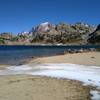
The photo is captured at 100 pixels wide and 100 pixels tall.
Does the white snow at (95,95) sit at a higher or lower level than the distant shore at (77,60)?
lower

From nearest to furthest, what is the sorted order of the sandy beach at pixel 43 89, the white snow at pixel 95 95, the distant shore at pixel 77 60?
1. the white snow at pixel 95 95
2. the sandy beach at pixel 43 89
3. the distant shore at pixel 77 60

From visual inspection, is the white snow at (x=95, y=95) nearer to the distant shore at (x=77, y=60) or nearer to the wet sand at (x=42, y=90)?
the wet sand at (x=42, y=90)

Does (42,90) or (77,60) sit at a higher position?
(77,60)

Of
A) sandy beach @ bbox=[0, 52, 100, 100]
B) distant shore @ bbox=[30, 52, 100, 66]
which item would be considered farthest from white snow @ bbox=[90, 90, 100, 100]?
distant shore @ bbox=[30, 52, 100, 66]

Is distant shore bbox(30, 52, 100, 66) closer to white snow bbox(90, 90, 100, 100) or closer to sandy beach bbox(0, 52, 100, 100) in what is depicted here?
sandy beach bbox(0, 52, 100, 100)

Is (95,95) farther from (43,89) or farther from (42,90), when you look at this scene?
(43,89)

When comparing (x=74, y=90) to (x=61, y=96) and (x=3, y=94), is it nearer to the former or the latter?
(x=61, y=96)

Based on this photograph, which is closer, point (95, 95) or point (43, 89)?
point (95, 95)

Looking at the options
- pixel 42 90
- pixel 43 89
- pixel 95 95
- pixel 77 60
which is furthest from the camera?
pixel 77 60

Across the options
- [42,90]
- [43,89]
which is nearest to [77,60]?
[43,89]

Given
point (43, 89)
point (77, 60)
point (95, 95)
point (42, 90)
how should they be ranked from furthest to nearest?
point (77, 60) < point (43, 89) < point (42, 90) < point (95, 95)

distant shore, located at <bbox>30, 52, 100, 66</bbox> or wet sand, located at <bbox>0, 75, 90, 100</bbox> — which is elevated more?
distant shore, located at <bbox>30, 52, 100, 66</bbox>

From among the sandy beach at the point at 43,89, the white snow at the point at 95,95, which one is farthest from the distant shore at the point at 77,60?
the white snow at the point at 95,95

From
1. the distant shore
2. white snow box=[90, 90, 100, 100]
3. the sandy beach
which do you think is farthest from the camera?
the distant shore
